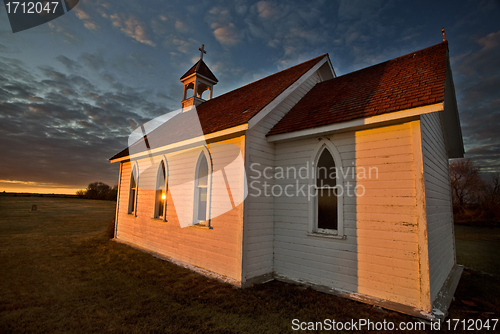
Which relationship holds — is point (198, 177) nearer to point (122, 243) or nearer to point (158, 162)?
point (158, 162)

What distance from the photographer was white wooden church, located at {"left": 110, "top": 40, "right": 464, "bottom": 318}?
504 centimetres

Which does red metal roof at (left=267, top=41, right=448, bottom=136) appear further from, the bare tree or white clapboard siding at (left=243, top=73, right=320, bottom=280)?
the bare tree

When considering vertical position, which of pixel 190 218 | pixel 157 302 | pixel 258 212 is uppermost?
pixel 258 212

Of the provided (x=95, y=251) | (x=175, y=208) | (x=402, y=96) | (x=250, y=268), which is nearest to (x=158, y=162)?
(x=175, y=208)

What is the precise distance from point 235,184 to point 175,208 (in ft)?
10.9

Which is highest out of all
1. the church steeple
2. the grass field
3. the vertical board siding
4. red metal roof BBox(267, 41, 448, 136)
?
→ the church steeple

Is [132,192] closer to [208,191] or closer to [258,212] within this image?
[208,191]

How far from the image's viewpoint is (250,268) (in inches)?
253

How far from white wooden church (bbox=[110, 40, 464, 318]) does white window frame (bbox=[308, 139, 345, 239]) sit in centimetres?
3

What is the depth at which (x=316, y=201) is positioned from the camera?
6.43 meters

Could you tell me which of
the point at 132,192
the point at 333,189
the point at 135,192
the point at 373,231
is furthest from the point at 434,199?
the point at 132,192

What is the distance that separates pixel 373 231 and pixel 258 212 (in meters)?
2.83

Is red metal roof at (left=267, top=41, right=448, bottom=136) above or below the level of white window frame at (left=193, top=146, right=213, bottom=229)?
above

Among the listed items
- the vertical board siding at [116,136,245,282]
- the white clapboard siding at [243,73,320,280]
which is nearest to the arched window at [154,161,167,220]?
the vertical board siding at [116,136,245,282]
